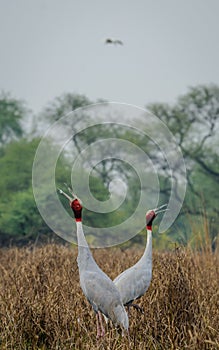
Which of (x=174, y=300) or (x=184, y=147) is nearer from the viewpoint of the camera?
(x=174, y=300)

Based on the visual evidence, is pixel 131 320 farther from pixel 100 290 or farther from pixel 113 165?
pixel 113 165

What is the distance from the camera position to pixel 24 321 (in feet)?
15.5

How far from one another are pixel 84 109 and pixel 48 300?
24.0 meters

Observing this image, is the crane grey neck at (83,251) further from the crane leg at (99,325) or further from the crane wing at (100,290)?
the crane leg at (99,325)

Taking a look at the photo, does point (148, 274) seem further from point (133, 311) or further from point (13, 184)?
point (13, 184)

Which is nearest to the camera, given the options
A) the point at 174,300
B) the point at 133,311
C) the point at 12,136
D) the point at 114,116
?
the point at 174,300

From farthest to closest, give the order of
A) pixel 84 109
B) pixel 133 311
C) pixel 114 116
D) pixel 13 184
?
pixel 84 109
pixel 13 184
pixel 114 116
pixel 133 311

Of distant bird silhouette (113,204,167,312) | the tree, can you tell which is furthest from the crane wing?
the tree

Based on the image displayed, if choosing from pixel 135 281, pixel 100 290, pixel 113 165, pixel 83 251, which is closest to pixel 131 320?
pixel 135 281

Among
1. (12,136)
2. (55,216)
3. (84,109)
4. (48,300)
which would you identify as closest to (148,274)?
(48,300)

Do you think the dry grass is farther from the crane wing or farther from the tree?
the tree

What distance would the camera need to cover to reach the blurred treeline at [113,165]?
2231 cm

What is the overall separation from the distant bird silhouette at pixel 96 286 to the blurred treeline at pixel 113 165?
53.7 ft

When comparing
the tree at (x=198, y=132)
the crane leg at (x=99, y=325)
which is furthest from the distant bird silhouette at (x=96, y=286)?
the tree at (x=198, y=132)
